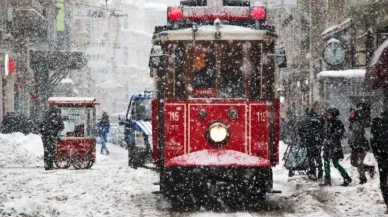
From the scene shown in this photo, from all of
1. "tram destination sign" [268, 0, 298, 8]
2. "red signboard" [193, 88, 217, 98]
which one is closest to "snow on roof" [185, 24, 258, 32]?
"red signboard" [193, 88, 217, 98]

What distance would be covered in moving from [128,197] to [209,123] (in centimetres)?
264

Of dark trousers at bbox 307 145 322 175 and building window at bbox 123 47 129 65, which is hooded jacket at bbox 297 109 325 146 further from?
building window at bbox 123 47 129 65

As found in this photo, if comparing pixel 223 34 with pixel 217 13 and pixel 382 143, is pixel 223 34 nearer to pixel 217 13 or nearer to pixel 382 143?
pixel 217 13

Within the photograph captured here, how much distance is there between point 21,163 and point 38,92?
2522cm

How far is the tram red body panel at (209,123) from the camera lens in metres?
12.4

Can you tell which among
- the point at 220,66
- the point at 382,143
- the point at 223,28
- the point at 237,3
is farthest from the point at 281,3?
the point at 382,143

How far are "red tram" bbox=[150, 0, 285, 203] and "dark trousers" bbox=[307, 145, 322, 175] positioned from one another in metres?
4.42

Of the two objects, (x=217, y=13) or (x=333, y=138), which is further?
(x=333, y=138)

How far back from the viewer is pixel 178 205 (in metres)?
13.2

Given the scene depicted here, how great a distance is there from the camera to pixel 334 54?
27547mm

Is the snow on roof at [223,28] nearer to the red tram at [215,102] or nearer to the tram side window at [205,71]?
the red tram at [215,102]

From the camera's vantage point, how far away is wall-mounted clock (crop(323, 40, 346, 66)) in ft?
90.1

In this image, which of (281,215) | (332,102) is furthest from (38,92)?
(281,215)

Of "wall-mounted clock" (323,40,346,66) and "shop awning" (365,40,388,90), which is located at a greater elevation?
"wall-mounted clock" (323,40,346,66)
